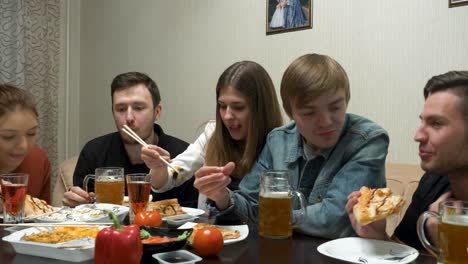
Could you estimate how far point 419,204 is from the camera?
1502 millimetres

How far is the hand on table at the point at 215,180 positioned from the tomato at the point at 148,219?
168 millimetres

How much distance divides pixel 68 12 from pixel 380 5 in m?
2.66

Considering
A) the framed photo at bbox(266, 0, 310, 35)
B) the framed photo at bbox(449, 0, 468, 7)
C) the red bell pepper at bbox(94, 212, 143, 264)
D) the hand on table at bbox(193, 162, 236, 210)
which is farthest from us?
the framed photo at bbox(266, 0, 310, 35)

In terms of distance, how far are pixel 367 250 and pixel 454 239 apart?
0.77ft

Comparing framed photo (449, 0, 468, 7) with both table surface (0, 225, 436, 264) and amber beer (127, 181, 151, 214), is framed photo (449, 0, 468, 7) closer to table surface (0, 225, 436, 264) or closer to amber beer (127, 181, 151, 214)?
table surface (0, 225, 436, 264)

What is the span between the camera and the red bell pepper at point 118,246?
929 mm

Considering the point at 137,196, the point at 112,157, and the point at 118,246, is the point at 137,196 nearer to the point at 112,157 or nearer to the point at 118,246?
the point at 118,246

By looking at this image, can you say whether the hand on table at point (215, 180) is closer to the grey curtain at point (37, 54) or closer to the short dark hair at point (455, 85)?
the short dark hair at point (455, 85)

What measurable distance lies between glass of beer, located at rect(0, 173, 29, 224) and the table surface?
0.20 meters

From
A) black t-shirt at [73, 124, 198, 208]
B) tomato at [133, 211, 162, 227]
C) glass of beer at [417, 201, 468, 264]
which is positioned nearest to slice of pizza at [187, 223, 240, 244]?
tomato at [133, 211, 162, 227]

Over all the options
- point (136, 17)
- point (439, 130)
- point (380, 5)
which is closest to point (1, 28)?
point (136, 17)

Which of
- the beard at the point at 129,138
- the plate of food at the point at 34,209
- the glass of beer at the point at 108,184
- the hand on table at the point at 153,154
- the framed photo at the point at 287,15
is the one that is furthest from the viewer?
the framed photo at the point at 287,15

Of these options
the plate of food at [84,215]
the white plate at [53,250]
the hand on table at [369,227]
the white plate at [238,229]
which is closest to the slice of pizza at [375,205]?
the hand on table at [369,227]

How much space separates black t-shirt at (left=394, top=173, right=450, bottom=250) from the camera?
1429 mm
